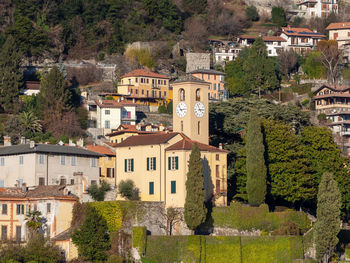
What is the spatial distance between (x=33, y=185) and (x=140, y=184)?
9294 mm

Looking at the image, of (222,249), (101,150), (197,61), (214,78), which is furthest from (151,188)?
(197,61)

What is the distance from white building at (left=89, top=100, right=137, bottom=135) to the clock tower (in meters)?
31.6

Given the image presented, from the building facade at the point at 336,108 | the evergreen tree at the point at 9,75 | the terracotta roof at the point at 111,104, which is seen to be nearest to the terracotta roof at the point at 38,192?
the evergreen tree at the point at 9,75

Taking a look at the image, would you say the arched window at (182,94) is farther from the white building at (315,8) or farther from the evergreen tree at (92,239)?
the white building at (315,8)

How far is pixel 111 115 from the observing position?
115 m

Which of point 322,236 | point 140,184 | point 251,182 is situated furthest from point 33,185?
point 322,236

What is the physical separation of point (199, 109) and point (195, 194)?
41.7 feet

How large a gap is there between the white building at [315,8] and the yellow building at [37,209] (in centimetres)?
9982

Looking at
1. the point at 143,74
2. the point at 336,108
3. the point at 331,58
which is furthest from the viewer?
the point at 331,58

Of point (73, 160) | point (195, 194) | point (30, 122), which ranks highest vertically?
point (30, 122)

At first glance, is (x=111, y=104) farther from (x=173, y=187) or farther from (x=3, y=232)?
(x=3, y=232)

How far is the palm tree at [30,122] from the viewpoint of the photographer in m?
106

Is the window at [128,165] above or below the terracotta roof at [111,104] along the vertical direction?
below

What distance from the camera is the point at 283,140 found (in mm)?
81188
